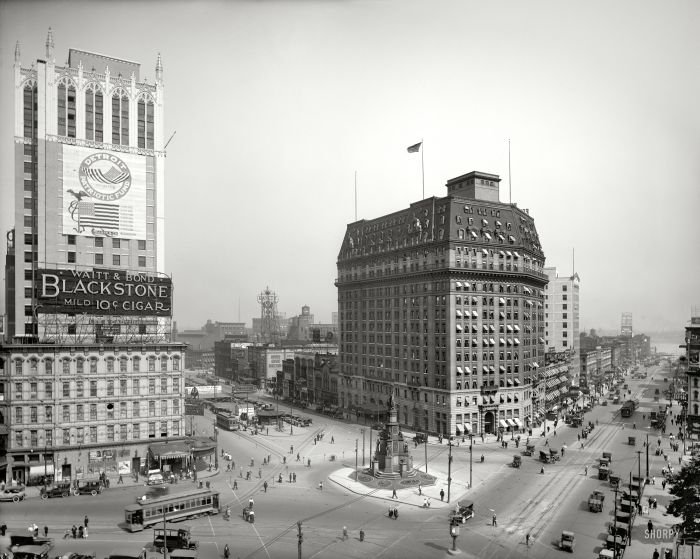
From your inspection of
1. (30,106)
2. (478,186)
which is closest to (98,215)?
(30,106)

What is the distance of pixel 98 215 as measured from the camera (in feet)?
270

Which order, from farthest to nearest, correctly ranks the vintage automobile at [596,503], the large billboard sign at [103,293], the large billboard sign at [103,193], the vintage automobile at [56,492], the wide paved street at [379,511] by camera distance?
the large billboard sign at [103,193] → the large billboard sign at [103,293] → the vintage automobile at [56,492] → the vintage automobile at [596,503] → the wide paved street at [379,511]

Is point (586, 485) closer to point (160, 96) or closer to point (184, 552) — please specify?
point (184, 552)

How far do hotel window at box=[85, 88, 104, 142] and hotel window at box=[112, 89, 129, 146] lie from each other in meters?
1.71

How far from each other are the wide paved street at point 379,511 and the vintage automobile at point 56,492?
1.07 metres

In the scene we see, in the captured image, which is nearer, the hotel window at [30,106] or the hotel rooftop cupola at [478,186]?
the hotel window at [30,106]

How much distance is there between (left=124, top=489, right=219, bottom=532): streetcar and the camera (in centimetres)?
4925

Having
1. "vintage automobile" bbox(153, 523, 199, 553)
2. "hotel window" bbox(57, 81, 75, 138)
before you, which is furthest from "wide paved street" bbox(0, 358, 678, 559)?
"hotel window" bbox(57, 81, 75, 138)

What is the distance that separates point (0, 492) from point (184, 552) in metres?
32.1

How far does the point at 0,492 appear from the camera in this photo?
60.0 meters

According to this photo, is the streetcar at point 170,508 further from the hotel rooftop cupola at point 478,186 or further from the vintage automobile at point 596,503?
the hotel rooftop cupola at point 478,186

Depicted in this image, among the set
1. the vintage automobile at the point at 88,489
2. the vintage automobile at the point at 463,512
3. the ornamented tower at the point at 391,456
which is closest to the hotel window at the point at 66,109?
the vintage automobile at the point at 88,489

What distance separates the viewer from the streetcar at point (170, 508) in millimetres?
49250

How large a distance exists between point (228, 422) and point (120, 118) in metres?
56.8
